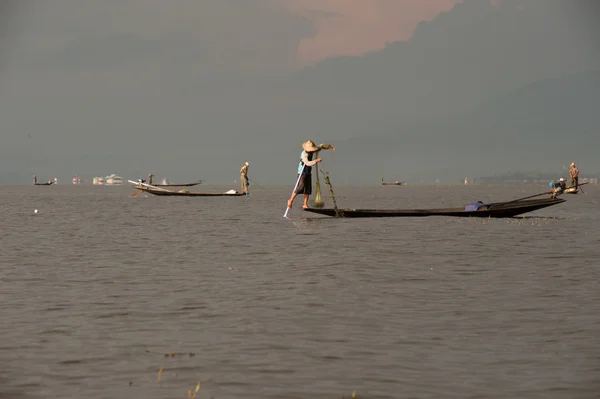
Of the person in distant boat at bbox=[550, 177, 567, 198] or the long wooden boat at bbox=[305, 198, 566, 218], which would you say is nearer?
the long wooden boat at bbox=[305, 198, 566, 218]

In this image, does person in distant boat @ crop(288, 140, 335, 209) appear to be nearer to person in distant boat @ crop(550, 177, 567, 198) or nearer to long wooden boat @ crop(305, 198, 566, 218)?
long wooden boat @ crop(305, 198, 566, 218)

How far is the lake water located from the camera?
813 cm

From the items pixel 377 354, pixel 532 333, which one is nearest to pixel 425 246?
pixel 532 333

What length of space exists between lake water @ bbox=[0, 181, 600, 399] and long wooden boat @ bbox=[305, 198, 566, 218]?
291 inches

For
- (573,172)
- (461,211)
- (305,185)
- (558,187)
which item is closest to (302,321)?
(305,185)

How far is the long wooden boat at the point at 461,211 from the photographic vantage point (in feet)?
97.8

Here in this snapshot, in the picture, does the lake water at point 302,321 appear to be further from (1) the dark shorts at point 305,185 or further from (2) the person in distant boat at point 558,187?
(2) the person in distant boat at point 558,187

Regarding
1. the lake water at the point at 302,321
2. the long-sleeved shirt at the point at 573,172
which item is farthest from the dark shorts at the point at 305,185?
the long-sleeved shirt at the point at 573,172

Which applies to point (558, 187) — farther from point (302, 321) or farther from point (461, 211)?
point (302, 321)

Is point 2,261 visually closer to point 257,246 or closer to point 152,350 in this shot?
point 257,246

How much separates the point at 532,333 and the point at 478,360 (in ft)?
5.71

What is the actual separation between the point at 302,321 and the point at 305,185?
20517mm

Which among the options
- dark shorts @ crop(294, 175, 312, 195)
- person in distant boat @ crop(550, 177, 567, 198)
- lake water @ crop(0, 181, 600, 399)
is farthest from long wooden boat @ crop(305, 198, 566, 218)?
lake water @ crop(0, 181, 600, 399)

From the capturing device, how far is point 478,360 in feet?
29.4
